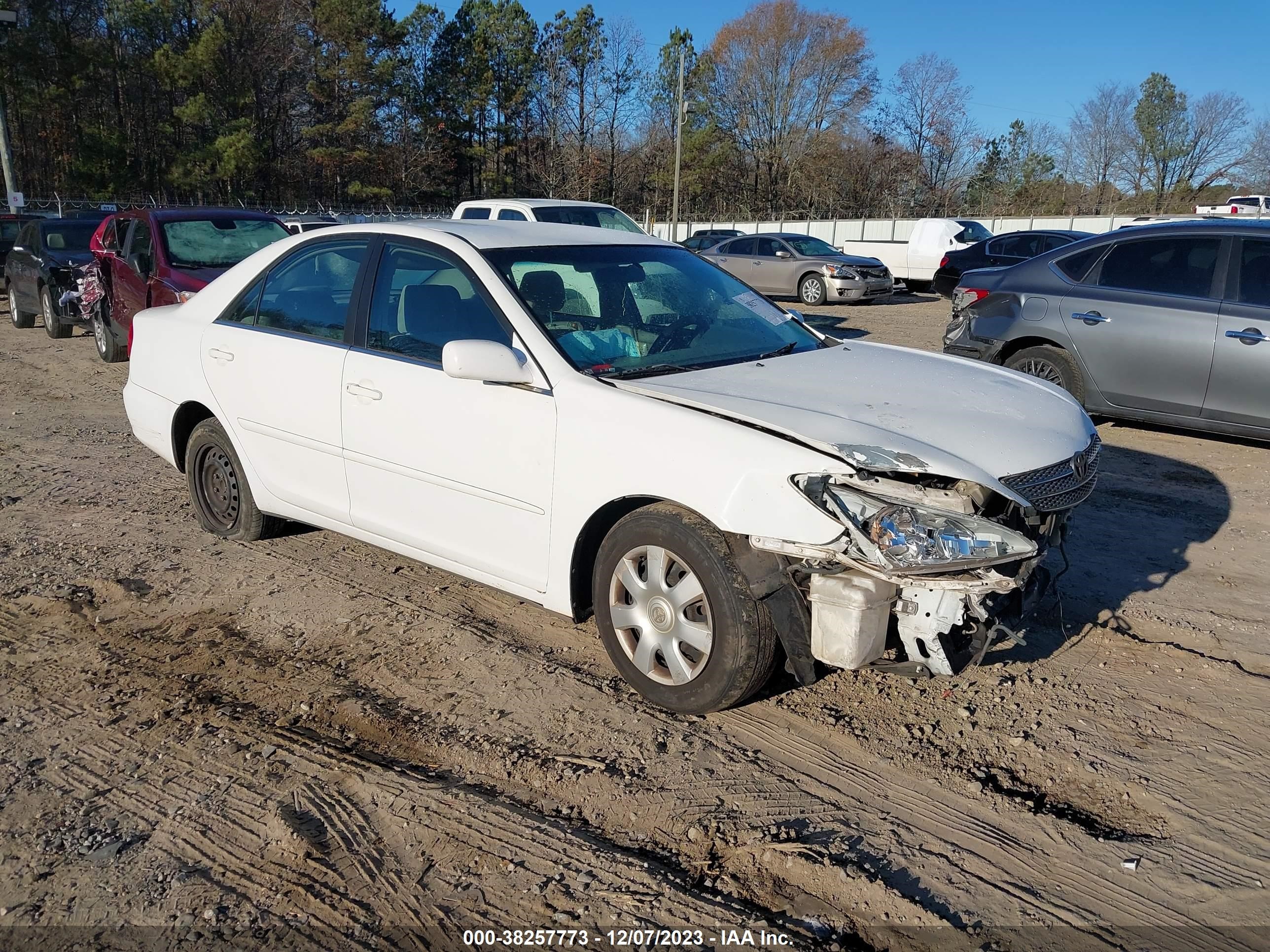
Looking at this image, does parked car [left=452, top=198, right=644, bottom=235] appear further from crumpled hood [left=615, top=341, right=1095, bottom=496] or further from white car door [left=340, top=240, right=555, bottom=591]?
crumpled hood [left=615, top=341, right=1095, bottom=496]

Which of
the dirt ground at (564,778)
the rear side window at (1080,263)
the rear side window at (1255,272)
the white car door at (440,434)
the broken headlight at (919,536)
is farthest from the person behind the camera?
the rear side window at (1080,263)

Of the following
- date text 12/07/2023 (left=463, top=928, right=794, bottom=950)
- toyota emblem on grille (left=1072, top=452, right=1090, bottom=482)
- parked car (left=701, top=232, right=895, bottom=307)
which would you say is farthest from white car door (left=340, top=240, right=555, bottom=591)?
parked car (left=701, top=232, right=895, bottom=307)

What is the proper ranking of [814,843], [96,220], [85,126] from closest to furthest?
[814,843] → [96,220] → [85,126]

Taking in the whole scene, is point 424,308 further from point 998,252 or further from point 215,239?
point 998,252

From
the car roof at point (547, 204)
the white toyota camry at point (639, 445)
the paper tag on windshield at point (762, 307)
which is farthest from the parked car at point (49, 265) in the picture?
the paper tag on windshield at point (762, 307)

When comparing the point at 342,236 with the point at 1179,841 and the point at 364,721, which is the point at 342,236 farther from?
the point at 1179,841

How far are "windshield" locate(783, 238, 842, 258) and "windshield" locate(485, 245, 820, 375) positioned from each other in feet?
54.8

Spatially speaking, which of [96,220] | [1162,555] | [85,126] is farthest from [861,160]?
[1162,555]

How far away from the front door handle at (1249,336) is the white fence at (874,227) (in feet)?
115

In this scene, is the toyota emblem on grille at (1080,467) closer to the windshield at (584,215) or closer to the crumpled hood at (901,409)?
the crumpled hood at (901,409)

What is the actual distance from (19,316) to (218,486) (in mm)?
12727

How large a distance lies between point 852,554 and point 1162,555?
322 centimetres

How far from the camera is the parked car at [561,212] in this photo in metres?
13.5

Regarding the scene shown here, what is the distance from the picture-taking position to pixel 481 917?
2.59 metres
